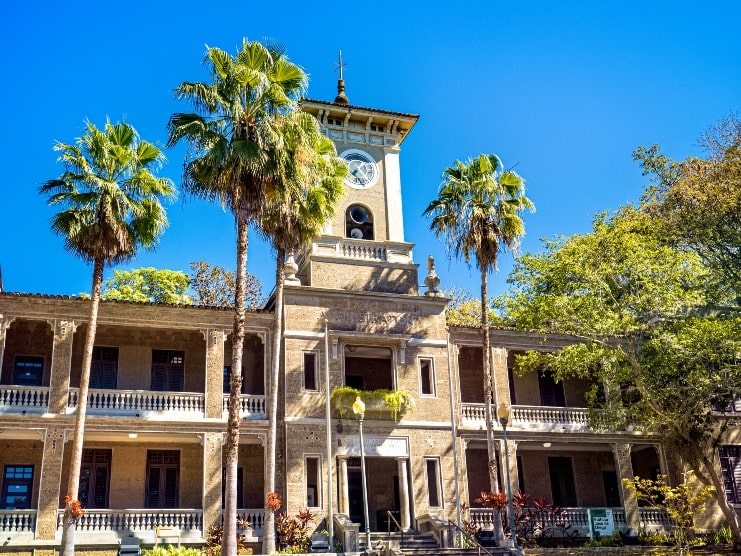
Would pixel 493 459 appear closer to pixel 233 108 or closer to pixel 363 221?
pixel 363 221

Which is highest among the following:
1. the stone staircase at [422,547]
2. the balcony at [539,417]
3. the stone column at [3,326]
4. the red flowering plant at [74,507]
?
the stone column at [3,326]

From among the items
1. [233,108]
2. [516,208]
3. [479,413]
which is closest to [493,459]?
[479,413]

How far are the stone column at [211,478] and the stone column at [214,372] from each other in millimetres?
834

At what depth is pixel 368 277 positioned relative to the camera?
31.5m

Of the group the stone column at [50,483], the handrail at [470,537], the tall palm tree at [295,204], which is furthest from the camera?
the stone column at [50,483]

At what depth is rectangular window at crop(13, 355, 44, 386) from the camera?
94.1 feet

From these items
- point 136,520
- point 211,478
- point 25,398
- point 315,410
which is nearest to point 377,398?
point 315,410

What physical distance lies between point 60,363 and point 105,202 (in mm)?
5824

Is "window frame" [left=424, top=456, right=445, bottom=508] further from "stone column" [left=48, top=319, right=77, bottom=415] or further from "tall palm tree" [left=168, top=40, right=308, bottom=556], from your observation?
"stone column" [left=48, top=319, right=77, bottom=415]

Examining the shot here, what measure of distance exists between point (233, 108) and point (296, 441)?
1160 cm

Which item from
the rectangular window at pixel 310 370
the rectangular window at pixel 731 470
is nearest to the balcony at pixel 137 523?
the rectangular window at pixel 310 370

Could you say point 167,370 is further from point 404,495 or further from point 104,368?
point 404,495

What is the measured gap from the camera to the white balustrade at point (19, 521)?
2477 cm

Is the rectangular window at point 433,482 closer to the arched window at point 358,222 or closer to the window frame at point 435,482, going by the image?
the window frame at point 435,482
